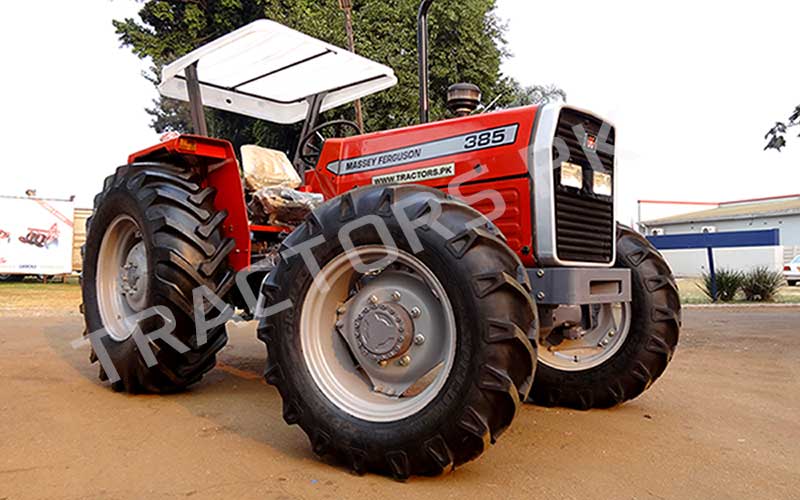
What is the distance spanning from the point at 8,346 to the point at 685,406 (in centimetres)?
606

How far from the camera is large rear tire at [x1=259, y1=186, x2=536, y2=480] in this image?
2504mm

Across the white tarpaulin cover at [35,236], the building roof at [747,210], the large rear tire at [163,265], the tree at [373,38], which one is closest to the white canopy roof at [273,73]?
the large rear tire at [163,265]

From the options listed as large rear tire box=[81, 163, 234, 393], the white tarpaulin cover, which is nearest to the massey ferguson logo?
large rear tire box=[81, 163, 234, 393]

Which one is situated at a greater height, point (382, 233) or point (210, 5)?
point (210, 5)

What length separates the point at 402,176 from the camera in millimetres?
3855

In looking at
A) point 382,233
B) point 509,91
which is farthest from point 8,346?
point 509,91

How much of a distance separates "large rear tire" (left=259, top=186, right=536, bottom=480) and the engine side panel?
738 millimetres

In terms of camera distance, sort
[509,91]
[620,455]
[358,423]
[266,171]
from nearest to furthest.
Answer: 1. [358,423]
2. [620,455]
3. [266,171]
4. [509,91]

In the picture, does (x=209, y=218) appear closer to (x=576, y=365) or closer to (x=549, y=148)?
(x=549, y=148)

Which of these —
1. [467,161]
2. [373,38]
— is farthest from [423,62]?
[373,38]

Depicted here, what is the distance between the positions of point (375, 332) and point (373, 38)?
15.3 metres

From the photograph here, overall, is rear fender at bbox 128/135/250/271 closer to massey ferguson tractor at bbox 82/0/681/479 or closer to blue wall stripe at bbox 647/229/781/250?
massey ferguson tractor at bbox 82/0/681/479

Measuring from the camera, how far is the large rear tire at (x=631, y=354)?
3.91 m

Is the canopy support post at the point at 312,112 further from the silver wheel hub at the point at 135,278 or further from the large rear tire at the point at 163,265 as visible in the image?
the silver wheel hub at the point at 135,278
